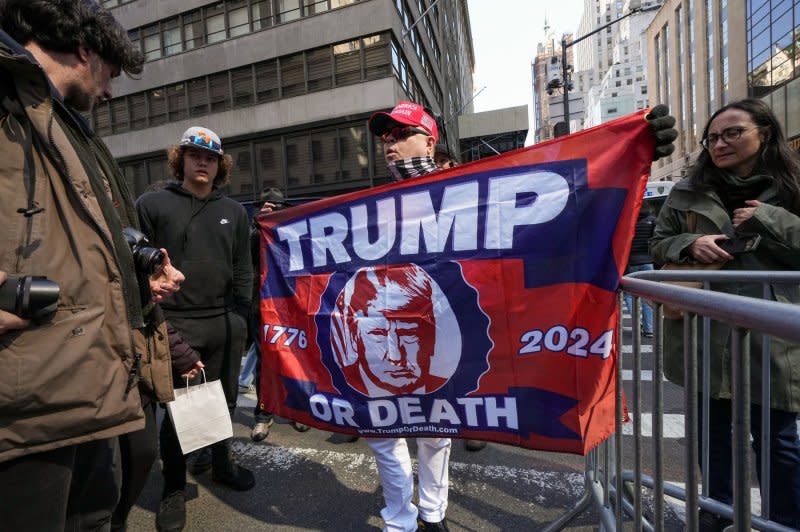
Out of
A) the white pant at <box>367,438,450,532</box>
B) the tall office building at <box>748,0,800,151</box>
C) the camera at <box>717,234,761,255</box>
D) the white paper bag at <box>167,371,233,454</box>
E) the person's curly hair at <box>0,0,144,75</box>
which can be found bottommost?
the white pant at <box>367,438,450,532</box>

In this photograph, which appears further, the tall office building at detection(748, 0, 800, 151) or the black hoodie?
the tall office building at detection(748, 0, 800, 151)

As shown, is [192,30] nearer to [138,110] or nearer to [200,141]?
[138,110]

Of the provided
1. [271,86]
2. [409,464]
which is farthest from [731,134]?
[271,86]

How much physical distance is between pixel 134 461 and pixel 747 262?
2.70m

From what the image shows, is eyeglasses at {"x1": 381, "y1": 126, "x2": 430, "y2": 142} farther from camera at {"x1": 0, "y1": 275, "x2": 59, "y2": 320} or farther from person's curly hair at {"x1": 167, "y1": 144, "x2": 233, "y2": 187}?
camera at {"x1": 0, "y1": 275, "x2": 59, "y2": 320}

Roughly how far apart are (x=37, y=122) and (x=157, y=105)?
78.5 feet

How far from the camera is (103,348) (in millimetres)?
1268

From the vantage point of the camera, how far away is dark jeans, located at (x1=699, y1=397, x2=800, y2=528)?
1840 millimetres

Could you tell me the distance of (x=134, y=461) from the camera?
176cm

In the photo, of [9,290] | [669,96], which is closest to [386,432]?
[9,290]

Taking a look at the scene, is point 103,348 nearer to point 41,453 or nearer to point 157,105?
point 41,453

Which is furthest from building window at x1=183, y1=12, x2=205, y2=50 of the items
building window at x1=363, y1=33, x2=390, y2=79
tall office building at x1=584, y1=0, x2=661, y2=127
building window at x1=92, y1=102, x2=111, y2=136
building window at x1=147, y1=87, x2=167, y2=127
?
tall office building at x1=584, y1=0, x2=661, y2=127

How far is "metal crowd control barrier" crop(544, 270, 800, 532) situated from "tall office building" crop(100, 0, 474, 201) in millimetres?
15987

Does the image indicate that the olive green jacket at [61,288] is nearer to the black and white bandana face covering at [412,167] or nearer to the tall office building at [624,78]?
the black and white bandana face covering at [412,167]
